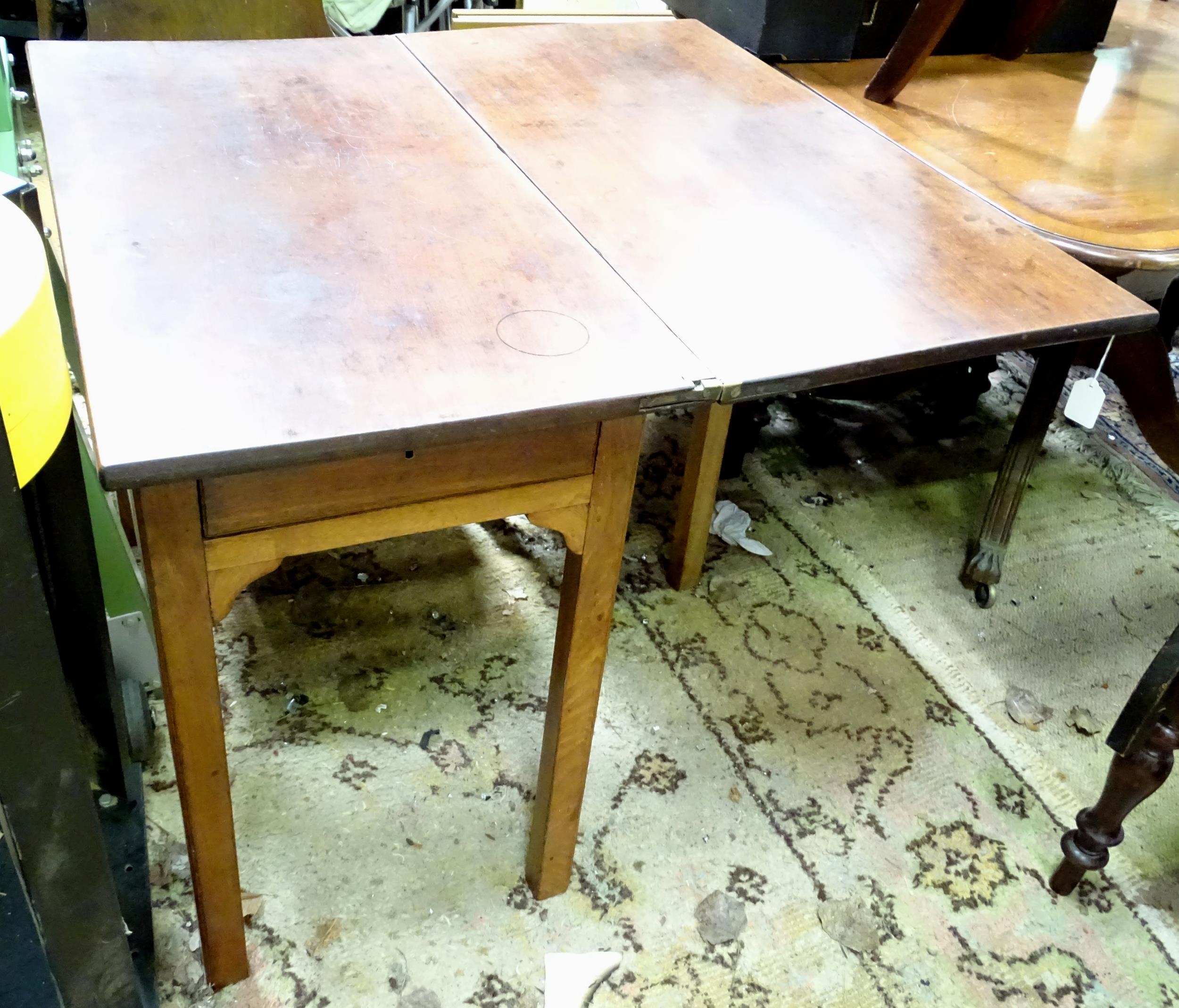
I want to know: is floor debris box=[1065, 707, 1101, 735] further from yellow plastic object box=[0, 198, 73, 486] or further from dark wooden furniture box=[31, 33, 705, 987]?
yellow plastic object box=[0, 198, 73, 486]

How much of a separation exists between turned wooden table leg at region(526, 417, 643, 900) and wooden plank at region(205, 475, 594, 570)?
0.03 meters

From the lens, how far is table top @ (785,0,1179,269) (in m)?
1.38

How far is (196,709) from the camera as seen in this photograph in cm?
92

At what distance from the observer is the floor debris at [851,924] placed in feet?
4.22

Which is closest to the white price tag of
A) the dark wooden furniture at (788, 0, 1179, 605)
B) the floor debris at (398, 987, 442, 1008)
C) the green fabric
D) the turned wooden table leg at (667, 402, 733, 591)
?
the dark wooden furniture at (788, 0, 1179, 605)

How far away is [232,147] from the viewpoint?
1153 mm

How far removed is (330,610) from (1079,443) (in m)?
1.72

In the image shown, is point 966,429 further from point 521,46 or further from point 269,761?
point 269,761

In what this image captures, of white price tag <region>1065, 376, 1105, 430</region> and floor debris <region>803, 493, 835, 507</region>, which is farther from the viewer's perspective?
floor debris <region>803, 493, 835, 507</region>

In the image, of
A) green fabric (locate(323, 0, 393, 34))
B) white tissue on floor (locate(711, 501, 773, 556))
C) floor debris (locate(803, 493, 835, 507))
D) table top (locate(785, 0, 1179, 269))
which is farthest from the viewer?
green fabric (locate(323, 0, 393, 34))

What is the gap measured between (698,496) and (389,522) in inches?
33.1

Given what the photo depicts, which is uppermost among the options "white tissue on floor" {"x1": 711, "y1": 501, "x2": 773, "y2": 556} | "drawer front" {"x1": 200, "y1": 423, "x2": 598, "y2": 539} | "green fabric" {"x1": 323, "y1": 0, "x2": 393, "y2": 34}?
"drawer front" {"x1": 200, "y1": 423, "x2": 598, "y2": 539}

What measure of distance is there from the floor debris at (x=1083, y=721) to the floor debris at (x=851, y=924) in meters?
0.54

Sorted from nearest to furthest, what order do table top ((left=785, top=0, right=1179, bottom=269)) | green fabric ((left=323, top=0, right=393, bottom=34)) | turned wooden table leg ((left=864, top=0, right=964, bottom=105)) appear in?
table top ((left=785, top=0, right=1179, bottom=269)) → turned wooden table leg ((left=864, top=0, right=964, bottom=105)) → green fabric ((left=323, top=0, right=393, bottom=34))
